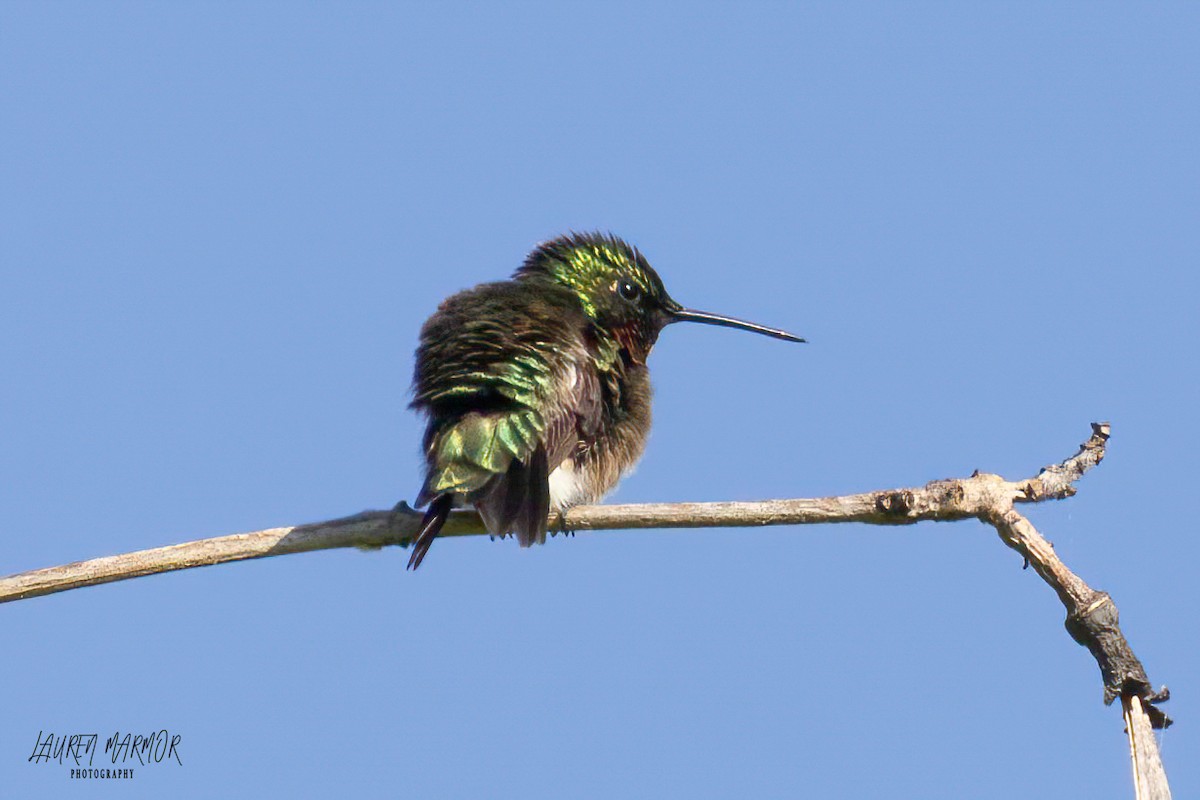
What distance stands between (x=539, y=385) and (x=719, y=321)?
2.04 meters

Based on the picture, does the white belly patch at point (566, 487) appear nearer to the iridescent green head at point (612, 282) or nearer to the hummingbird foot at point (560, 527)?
the hummingbird foot at point (560, 527)

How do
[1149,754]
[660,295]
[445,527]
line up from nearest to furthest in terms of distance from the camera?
[1149,754] < [445,527] < [660,295]

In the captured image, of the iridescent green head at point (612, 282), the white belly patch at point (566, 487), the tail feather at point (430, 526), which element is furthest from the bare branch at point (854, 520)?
the iridescent green head at point (612, 282)

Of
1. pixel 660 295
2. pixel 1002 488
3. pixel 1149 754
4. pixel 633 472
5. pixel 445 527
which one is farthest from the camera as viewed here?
pixel 660 295

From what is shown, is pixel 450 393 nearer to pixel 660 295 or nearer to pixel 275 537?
pixel 275 537

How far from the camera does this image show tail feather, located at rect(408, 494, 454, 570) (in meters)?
5.10

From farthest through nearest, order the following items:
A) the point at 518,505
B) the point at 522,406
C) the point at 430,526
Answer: the point at 522,406, the point at 518,505, the point at 430,526

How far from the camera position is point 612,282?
22.9ft

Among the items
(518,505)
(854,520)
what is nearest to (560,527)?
(518,505)

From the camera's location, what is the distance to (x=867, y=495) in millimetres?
4711

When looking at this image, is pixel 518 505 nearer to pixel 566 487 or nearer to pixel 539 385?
pixel 539 385

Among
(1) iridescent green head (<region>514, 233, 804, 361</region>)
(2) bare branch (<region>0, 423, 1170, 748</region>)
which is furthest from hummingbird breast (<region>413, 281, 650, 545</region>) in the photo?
(2) bare branch (<region>0, 423, 1170, 748</region>)

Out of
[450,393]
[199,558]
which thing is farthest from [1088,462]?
[199,558]

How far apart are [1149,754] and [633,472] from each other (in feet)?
10.3
